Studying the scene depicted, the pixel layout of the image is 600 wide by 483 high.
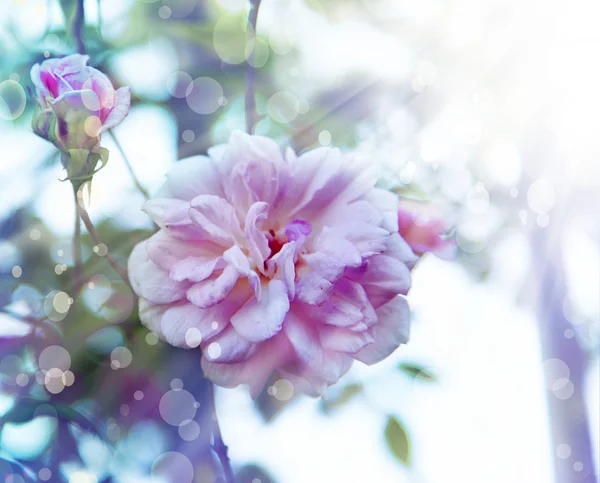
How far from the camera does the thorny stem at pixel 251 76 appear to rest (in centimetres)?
27

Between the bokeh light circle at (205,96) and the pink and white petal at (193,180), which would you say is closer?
the pink and white petal at (193,180)

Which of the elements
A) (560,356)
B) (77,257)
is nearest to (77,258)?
(77,257)

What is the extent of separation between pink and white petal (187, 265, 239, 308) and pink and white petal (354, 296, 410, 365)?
0.20ft

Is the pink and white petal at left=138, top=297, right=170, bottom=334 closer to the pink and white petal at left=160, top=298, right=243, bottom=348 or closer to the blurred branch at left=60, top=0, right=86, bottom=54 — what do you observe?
the pink and white petal at left=160, top=298, right=243, bottom=348

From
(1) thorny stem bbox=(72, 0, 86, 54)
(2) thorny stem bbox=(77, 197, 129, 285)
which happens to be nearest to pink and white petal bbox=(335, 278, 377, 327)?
(2) thorny stem bbox=(77, 197, 129, 285)

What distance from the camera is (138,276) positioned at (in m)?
0.19

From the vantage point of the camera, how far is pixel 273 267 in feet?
0.60

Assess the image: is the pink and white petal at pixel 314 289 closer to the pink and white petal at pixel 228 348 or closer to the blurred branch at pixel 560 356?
the pink and white petal at pixel 228 348

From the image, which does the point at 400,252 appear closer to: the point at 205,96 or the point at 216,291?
the point at 216,291

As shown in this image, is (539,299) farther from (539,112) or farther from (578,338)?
(539,112)

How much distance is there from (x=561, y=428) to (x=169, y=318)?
26cm

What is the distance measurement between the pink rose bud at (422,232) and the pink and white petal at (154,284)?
102 millimetres

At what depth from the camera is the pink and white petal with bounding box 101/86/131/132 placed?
20cm

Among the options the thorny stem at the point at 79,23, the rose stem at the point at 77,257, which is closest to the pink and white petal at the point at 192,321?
the rose stem at the point at 77,257
